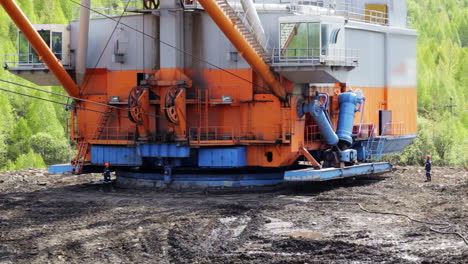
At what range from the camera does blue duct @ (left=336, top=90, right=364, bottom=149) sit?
2527 centimetres

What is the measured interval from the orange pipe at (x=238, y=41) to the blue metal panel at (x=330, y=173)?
246 cm

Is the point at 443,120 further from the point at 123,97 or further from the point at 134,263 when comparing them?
the point at 134,263

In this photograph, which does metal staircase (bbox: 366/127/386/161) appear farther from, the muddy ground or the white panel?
the muddy ground

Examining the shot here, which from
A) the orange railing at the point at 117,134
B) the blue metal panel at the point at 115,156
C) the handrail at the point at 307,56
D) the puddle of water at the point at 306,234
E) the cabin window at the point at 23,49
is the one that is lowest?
the puddle of water at the point at 306,234

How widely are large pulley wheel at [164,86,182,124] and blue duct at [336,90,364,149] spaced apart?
4822mm

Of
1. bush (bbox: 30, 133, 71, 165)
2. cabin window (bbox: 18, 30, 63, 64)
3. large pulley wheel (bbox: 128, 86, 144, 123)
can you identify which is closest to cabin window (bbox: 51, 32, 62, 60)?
cabin window (bbox: 18, 30, 63, 64)

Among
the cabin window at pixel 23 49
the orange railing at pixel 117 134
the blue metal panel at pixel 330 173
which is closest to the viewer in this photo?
the blue metal panel at pixel 330 173

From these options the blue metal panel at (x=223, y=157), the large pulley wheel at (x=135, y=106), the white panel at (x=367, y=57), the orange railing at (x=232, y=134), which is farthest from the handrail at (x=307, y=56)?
the large pulley wheel at (x=135, y=106)

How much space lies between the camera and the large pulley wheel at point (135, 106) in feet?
78.0

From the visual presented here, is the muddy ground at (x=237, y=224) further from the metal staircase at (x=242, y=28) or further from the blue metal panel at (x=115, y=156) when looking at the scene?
the metal staircase at (x=242, y=28)

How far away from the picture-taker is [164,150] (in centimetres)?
→ 2411

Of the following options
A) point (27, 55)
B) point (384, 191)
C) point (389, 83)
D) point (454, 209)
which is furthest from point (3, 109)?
point (454, 209)

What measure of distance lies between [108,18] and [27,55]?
2634 mm

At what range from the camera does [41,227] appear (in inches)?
731
